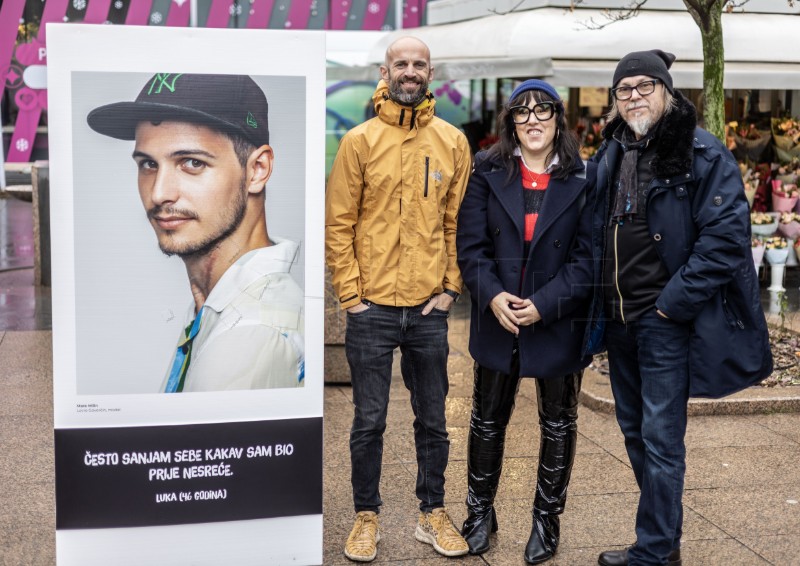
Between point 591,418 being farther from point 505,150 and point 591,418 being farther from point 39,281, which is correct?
point 39,281

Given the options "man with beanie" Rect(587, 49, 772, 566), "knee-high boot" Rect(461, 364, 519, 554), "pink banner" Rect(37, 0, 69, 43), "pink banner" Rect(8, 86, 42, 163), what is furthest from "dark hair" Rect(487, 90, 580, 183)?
"pink banner" Rect(8, 86, 42, 163)

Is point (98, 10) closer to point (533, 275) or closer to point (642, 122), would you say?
point (533, 275)

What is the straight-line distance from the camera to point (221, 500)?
3.83 metres

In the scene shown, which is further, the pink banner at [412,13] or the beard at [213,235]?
the pink banner at [412,13]

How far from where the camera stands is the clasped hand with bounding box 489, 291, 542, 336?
13.4 ft

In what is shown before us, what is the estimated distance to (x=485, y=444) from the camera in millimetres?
4309

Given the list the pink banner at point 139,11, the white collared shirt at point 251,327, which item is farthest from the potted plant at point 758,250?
the pink banner at point 139,11

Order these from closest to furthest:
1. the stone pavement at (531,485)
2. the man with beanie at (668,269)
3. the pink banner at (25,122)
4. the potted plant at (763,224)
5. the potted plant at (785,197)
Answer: the man with beanie at (668,269) < the stone pavement at (531,485) < the potted plant at (763,224) < the potted plant at (785,197) < the pink banner at (25,122)

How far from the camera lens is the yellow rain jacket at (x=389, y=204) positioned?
4074mm

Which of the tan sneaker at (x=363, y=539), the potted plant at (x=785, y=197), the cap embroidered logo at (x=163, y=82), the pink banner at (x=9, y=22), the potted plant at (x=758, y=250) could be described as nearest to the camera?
the cap embroidered logo at (x=163, y=82)

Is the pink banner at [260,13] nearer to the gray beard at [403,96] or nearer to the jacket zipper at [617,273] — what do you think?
the gray beard at [403,96]

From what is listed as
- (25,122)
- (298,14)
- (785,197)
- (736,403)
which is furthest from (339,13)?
(736,403)

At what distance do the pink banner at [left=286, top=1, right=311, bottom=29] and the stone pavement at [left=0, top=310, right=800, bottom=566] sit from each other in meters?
12.3

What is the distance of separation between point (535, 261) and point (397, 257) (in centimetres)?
55
